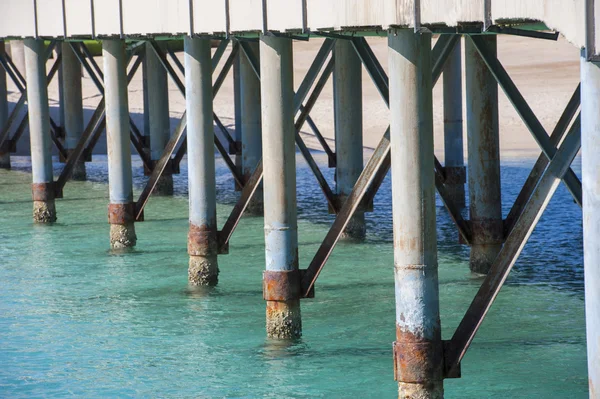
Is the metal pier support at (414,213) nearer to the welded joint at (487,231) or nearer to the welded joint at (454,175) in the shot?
the welded joint at (487,231)

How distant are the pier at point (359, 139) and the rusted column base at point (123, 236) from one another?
15mm

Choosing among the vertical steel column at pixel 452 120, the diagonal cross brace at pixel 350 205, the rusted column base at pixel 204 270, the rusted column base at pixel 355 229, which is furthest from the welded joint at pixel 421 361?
the vertical steel column at pixel 452 120

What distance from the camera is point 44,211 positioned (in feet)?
54.8

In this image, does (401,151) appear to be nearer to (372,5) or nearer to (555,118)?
(372,5)

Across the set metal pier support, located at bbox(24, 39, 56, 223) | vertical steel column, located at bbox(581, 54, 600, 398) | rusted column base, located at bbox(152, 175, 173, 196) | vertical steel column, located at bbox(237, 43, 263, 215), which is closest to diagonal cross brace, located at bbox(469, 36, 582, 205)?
vertical steel column, located at bbox(581, 54, 600, 398)

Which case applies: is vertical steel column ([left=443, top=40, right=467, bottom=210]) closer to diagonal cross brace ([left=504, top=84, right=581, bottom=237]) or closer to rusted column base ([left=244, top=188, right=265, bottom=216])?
rusted column base ([left=244, top=188, right=265, bottom=216])

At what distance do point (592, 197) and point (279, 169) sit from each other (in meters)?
4.28

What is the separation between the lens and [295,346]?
9.95 m

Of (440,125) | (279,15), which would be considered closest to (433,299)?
(279,15)

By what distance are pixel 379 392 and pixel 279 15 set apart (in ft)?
9.69

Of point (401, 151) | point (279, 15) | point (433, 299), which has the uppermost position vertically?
point (279, 15)

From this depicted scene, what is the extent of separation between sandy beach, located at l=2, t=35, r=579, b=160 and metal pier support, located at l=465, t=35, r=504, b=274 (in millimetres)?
12328

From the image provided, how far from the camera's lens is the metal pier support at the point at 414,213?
7.61 meters

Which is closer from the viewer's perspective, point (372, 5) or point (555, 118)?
point (372, 5)
